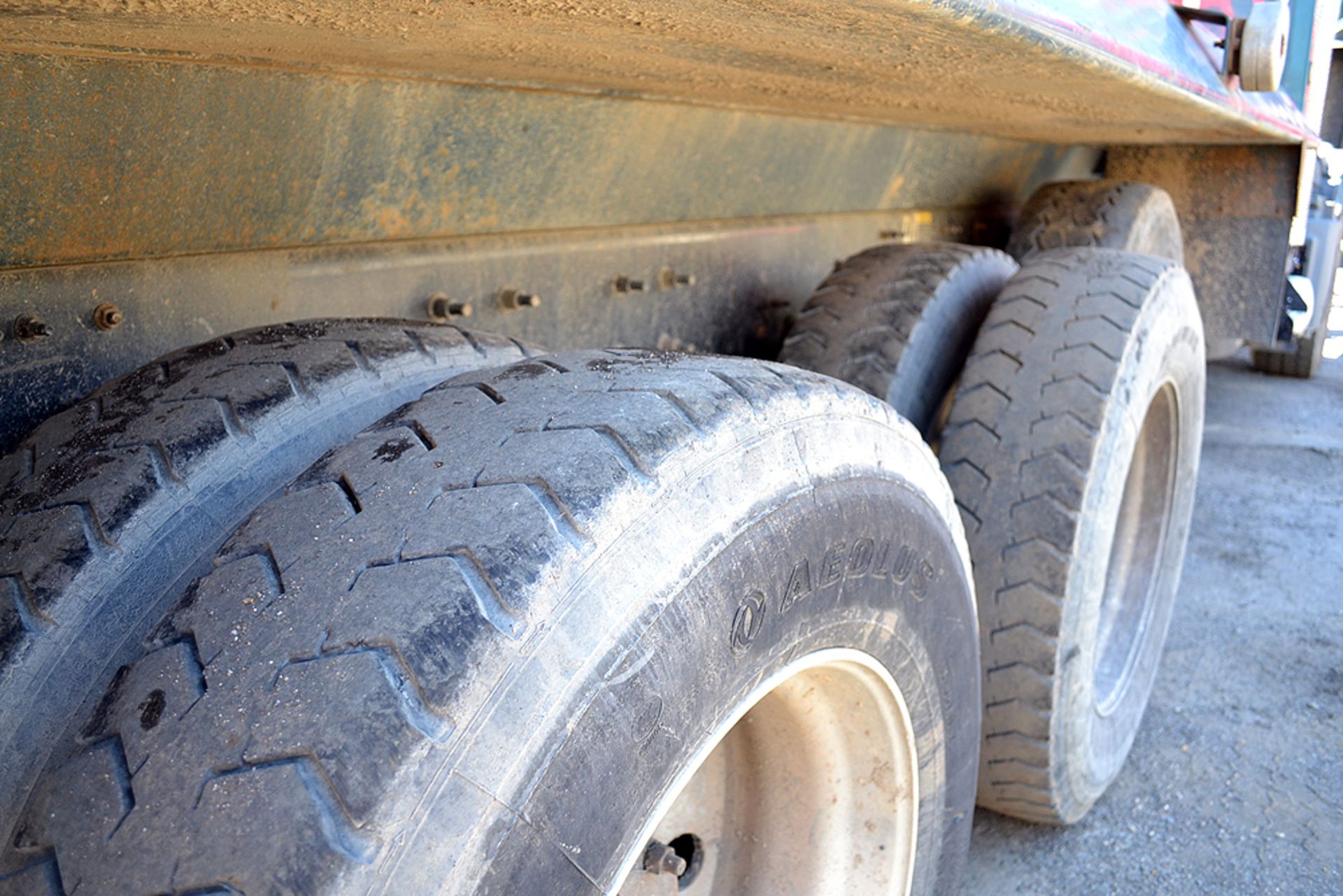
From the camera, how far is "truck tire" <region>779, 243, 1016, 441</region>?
7.57ft

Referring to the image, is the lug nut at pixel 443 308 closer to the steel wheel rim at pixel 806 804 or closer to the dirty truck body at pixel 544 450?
the dirty truck body at pixel 544 450

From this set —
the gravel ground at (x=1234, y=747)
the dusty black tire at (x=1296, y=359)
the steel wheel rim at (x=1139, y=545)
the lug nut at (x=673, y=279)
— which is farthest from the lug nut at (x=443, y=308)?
the dusty black tire at (x=1296, y=359)

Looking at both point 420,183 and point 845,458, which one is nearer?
point 845,458

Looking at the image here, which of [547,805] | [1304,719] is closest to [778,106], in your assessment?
[547,805]

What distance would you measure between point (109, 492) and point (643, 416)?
56cm

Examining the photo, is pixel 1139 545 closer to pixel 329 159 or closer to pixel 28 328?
pixel 329 159

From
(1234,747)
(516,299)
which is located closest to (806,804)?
(516,299)

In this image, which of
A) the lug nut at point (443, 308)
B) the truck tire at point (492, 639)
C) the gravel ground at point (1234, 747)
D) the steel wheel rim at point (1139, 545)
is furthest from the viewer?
the steel wheel rim at point (1139, 545)

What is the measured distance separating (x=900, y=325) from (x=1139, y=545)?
1.06 meters

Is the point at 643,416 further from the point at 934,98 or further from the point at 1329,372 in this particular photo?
the point at 1329,372

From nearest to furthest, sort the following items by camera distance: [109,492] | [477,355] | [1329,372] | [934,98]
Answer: [109,492]
[477,355]
[934,98]
[1329,372]

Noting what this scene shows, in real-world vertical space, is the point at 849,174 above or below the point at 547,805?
above

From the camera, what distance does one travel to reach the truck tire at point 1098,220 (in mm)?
3314

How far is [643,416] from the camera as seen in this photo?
1.03 metres
